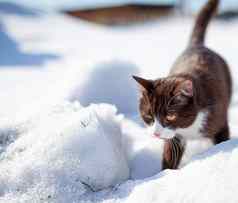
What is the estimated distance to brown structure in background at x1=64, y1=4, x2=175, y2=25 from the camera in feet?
15.4

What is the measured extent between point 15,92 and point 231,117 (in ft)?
3.89

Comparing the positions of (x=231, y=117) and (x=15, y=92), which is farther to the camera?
(x=15, y=92)

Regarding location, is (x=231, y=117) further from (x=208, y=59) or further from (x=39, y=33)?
(x=39, y=33)

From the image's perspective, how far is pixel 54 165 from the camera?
3.55ft

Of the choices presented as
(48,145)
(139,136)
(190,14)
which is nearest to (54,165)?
(48,145)

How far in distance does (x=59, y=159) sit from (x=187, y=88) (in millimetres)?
466

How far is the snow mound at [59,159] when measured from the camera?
41.1 inches

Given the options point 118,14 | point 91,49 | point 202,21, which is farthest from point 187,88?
point 118,14

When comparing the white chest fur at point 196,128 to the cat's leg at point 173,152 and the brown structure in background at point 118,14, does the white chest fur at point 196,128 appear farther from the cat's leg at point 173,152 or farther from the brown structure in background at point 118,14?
the brown structure in background at point 118,14

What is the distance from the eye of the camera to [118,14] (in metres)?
4.70

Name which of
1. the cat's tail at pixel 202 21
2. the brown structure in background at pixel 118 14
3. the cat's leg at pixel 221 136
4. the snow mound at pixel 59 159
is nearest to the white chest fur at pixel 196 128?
the cat's leg at pixel 221 136

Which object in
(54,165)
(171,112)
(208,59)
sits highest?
(208,59)

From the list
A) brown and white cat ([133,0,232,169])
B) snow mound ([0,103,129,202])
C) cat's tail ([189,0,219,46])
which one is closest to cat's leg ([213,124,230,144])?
brown and white cat ([133,0,232,169])

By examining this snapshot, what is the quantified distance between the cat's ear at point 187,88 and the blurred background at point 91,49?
1.84 ft
